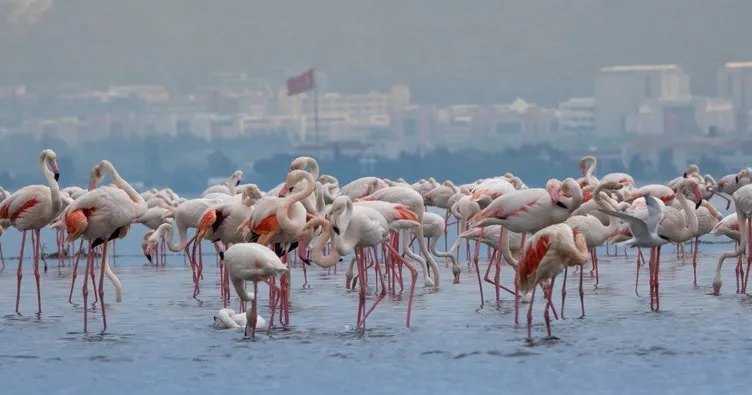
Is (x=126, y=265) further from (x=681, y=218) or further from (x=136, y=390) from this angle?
(x=136, y=390)

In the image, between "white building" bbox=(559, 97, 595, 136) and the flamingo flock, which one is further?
"white building" bbox=(559, 97, 595, 136)

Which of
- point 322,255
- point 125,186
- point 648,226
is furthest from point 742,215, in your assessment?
point 125,186

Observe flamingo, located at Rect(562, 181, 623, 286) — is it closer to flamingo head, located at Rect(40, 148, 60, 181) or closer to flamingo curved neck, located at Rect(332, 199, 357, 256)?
flamingo curved neck, located at Rect(332, 199, 357, 256)

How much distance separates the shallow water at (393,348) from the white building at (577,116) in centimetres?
3827

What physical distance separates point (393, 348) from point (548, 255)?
3.15 ft

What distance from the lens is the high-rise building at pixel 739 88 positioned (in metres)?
48.0

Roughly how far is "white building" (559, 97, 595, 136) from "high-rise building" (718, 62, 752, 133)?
4622 millimetres

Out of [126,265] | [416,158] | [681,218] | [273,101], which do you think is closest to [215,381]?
[681,218]

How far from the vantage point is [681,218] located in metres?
9.33

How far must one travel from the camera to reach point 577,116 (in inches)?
1978

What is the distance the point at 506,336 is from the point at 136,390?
2303mm

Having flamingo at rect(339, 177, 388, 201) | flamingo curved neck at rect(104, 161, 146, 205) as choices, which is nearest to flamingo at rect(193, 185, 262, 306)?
flamingo curved neck at rect(104, 161, 146, 205)

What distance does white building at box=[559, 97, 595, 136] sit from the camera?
4853 centimetres

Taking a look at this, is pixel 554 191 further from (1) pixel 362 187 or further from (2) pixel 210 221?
(1) pixel 362 187
